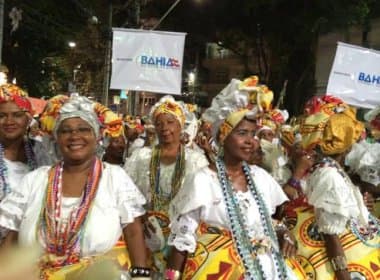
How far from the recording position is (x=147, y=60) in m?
9.16

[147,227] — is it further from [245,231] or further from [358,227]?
[358,227]

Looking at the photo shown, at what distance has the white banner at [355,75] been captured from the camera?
707cm

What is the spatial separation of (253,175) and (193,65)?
139 feet

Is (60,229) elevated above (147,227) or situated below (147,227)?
above

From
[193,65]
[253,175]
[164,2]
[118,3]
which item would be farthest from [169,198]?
[193,65]

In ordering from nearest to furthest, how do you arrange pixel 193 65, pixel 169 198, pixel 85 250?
pixel 85 250 < pixel 169 198 < pixel 193 65

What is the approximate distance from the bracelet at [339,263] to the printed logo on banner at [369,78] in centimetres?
383

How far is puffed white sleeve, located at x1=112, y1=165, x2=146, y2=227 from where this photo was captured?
341cm

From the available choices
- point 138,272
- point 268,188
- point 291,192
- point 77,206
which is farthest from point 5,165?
point 291,192

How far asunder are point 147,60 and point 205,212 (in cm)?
602

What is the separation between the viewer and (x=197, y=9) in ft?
76.7

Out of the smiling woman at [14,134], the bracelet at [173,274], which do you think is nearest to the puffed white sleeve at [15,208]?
the smiling woman at [14,134]

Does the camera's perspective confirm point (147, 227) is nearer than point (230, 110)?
No

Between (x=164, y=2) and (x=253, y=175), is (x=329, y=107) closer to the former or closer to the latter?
(x=253, y=175)
